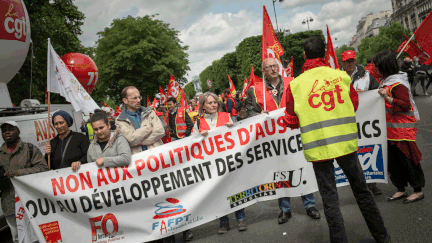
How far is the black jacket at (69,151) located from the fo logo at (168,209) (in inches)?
43.4

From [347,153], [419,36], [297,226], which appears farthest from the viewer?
[419,36]

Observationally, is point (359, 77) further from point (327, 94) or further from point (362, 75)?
point (327, 94)

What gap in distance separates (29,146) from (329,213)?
3.74 metres

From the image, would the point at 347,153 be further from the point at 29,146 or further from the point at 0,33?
the point at 0,33

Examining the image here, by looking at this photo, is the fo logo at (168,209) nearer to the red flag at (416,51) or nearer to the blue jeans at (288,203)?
the blue jeans at (288,203)

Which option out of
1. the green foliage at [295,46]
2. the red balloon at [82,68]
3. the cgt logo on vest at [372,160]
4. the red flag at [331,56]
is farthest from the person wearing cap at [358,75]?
the green foliage at [295,46]

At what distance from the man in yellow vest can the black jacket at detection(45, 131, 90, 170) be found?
264 cm

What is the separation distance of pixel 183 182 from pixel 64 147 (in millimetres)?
1520

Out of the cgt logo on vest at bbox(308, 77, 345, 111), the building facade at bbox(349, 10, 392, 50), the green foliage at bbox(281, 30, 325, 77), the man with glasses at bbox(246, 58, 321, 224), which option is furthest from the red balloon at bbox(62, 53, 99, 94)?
the building facade at bbox(349, 10, 392, 50)

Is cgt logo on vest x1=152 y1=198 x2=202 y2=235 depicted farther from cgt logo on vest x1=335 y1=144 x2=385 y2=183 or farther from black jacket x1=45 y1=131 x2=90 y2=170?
cgt logo on vest x1=335 y1=144 x2=385 y2=183

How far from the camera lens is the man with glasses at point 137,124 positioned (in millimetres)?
3809

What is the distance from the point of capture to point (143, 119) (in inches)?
154

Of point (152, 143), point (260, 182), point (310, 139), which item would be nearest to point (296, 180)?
point (260, 182)

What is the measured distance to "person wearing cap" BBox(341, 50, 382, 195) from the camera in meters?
4.50
